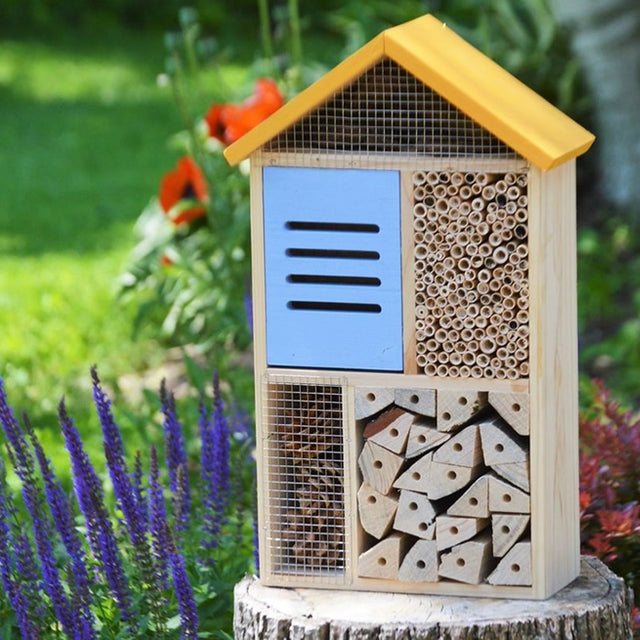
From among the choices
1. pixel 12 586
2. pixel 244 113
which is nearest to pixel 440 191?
pixel 12 586

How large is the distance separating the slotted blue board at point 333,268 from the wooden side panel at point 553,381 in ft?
0.78

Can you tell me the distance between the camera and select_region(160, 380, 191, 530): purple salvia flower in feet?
9.55

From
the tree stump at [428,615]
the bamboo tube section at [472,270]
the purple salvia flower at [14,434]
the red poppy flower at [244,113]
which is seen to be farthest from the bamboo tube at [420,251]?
the red poppy flower at [244,113]

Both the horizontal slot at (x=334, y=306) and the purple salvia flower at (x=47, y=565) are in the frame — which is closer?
the horizontal slot at (x=334, y=306)

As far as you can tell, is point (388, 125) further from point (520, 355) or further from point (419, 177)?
point (520, 355)

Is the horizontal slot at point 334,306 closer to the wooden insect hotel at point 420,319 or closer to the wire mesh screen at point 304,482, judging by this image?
the wooden insect hotel at point 420,319

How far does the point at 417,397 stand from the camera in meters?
2.38

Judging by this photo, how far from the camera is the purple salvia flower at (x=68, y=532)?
256 centimetres

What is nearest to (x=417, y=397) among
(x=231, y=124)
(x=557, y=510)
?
(x=557, y=510)

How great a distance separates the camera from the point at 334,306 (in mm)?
2400

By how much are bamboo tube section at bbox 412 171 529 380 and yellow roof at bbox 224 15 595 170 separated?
83 millimetres

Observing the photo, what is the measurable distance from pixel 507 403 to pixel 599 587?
1.37 feet

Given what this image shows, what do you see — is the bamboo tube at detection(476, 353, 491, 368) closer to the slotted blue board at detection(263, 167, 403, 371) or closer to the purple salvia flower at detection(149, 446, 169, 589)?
the slotted blue board at detection(263, 167, 403, 371)

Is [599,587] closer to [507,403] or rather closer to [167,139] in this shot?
[507,403]
